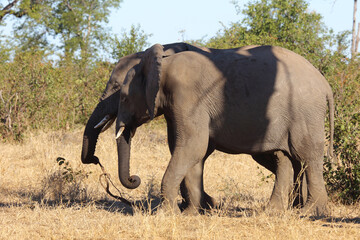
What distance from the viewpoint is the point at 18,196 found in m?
7.93

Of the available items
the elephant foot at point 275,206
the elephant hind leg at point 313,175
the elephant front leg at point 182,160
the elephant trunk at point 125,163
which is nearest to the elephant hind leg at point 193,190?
the elephant front leg at point 182,160

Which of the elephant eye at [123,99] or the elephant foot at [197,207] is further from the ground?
the elephant eye at [123,99]

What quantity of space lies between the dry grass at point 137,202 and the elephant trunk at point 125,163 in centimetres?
38

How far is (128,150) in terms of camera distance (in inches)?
280

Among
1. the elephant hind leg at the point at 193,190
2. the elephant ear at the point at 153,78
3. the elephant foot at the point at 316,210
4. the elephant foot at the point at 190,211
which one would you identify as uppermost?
the elephant ear at the point at 153,78

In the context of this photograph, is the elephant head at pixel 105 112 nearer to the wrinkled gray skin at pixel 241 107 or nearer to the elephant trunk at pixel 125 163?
the elephant trunk at pixel 125 163

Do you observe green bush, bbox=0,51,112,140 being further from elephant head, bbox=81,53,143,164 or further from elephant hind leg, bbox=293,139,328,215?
elephant hind leg, bbox=293,139,328,215

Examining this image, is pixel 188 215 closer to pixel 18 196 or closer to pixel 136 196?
pixel 136 196

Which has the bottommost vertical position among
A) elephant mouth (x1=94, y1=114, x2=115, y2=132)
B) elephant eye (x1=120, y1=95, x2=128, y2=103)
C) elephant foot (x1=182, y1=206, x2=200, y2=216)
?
elephant foot (x1=182, y1=206, x2=200, y2=216)

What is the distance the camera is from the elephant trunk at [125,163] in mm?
6934

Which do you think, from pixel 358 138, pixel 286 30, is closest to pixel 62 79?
pixel 358 138

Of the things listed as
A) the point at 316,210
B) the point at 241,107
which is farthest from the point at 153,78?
the point at 316,210

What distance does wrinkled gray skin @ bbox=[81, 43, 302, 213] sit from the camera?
6723mm

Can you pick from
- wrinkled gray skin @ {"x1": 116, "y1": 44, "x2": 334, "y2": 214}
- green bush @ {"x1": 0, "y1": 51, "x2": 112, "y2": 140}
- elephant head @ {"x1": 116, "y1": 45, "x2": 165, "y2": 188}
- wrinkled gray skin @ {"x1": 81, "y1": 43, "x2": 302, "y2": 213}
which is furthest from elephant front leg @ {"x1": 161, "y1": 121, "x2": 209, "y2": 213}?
green bush @ {"x1": 0, "y1": 51, "x2": 112, "y2": 140}
